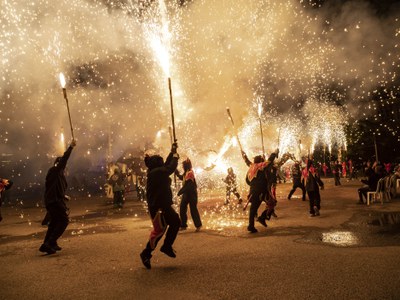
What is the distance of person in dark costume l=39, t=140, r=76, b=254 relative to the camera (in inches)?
279

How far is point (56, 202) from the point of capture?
285 inches

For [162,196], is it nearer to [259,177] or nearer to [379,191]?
[259,177]

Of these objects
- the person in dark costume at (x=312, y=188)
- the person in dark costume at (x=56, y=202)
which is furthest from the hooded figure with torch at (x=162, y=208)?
the person in dark costume at (x=312, y=188)

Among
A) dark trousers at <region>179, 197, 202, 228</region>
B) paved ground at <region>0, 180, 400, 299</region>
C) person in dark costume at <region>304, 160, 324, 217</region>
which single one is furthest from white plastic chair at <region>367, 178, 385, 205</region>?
dark trousers at <region>179, 197, 202, 228</region>

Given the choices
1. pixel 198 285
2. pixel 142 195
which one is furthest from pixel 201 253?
pixel 142 195

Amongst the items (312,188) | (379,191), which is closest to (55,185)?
(312,188)

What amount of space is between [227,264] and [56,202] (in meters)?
3.74

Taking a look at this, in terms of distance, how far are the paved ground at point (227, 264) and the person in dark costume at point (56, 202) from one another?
0.42 m

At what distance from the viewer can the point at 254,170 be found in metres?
8.34

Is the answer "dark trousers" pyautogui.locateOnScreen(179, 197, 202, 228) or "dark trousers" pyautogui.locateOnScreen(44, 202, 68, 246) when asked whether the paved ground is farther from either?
"dark trousers" pyautogui.locateOnScreen(44, 202, 68, 246)

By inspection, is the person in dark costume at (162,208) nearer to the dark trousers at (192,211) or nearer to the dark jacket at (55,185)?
the dark jacket at (55,185)

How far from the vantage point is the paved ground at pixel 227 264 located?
13.8 feet

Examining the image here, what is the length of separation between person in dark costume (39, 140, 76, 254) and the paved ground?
418mm

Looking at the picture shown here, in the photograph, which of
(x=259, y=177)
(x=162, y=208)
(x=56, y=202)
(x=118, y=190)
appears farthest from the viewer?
(x=118, y=190)
